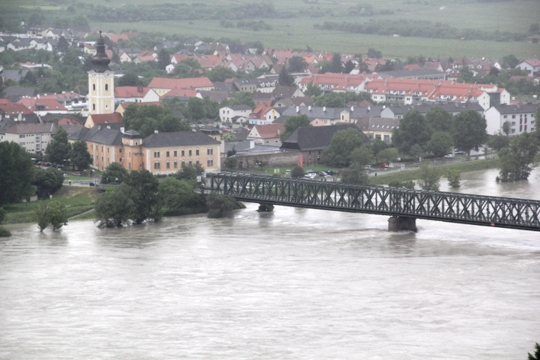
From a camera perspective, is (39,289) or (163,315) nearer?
(163,315)

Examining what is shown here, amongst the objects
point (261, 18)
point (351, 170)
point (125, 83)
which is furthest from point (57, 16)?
point (351, 170)

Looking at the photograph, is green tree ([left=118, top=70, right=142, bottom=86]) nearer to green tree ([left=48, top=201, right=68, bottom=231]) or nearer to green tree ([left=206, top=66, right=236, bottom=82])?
green tree ([left=206, top=66, right=236, bottom=82])

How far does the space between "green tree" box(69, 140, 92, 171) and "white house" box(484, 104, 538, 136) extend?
1274cm

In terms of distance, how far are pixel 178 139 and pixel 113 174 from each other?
90.7 inches

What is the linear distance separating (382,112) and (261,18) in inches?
1544

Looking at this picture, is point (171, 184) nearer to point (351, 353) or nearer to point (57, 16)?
point (351, 353)

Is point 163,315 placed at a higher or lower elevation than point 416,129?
lower

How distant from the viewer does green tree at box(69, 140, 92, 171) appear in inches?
1211

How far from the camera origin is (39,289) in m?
19.6

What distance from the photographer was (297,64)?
2160 inches

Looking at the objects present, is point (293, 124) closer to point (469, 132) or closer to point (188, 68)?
point (469, 132)

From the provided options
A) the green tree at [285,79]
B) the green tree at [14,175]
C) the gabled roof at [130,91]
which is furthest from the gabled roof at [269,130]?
the green tree at [285,79]

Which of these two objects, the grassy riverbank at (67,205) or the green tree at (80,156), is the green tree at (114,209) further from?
the green tree at (80,156)

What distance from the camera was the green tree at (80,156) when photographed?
30.8 m
